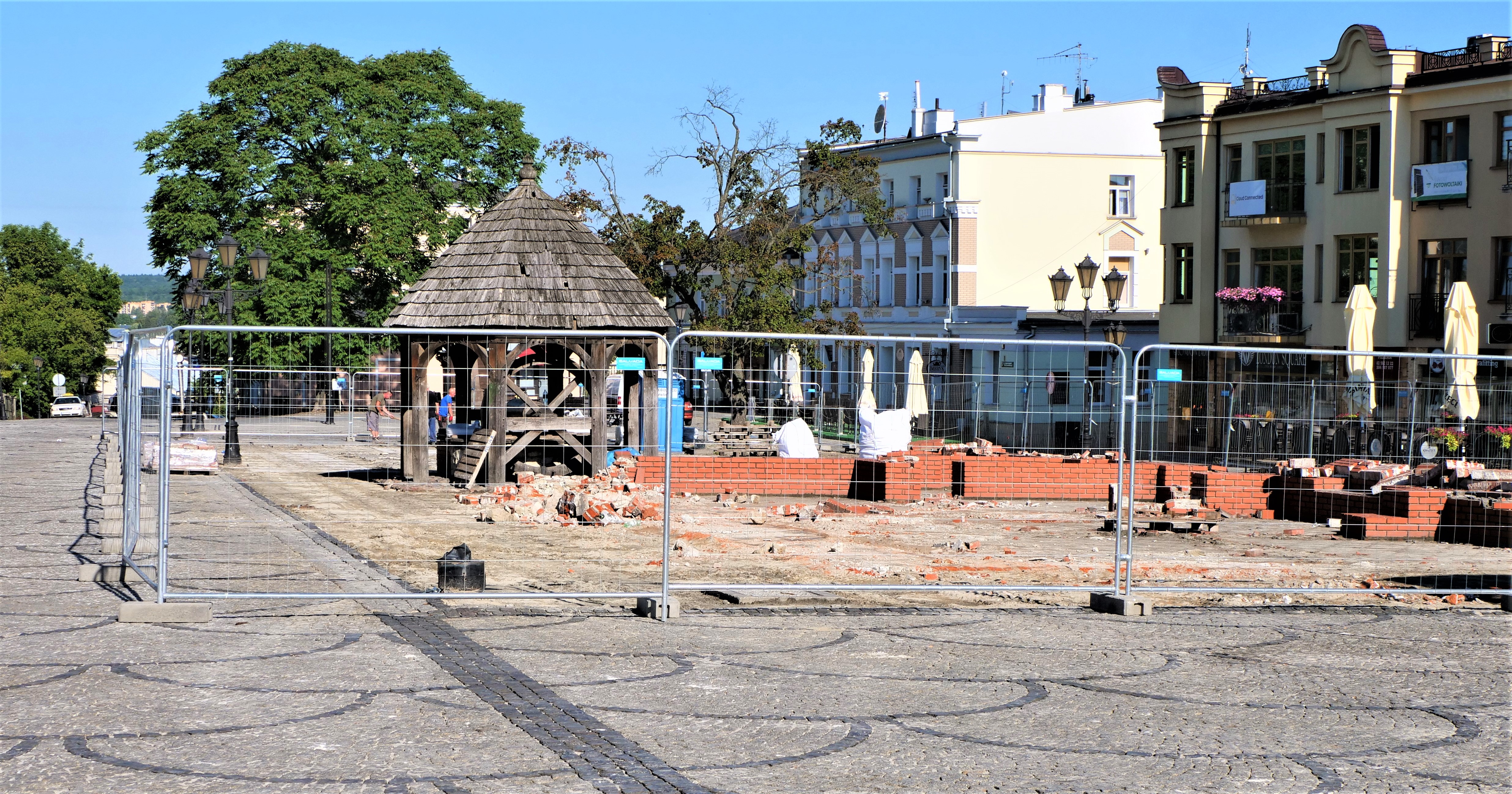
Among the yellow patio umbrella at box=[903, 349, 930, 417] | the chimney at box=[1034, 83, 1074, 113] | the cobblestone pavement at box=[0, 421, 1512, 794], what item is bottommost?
the cobblestone pavement at box=[0, 421, 1512, 794]

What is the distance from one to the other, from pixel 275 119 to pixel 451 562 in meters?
42.4

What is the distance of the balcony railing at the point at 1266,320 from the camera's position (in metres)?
41.7

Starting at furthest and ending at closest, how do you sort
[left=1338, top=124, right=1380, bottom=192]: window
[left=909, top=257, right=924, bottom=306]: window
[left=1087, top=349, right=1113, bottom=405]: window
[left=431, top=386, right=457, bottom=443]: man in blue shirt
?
[left=909, top=257, right=924, bottom=306]: window → [left=1338, top=124, right=1380, bottom=192]: window → [left=431, top=386, right=457, bottom=443]: man in blue shirt → [left=1087, top=349, right=1113, bottom=405]: window

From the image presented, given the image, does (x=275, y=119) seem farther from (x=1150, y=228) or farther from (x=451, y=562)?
(x=451, y=562)

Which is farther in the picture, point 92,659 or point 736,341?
point 736,341

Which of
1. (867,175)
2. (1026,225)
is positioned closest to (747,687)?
(867,175)

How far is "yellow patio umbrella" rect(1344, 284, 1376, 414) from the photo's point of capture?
1594 cm

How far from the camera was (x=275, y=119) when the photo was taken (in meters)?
50.7

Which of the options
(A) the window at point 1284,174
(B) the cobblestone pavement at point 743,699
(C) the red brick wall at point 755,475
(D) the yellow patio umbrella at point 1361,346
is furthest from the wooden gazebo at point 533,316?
(A) the window at point 1284,174

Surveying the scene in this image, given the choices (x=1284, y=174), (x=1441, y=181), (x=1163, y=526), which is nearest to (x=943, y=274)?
(x=1284, y=174)

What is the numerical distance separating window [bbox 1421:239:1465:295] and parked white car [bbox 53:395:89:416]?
69500mm

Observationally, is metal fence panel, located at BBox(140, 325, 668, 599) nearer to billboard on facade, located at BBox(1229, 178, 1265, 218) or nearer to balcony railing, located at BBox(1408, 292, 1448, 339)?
balcony railing, located at BBox(1408, 292, 1448, 339)

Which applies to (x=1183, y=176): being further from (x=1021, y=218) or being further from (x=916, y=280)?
(x=916, y=280)

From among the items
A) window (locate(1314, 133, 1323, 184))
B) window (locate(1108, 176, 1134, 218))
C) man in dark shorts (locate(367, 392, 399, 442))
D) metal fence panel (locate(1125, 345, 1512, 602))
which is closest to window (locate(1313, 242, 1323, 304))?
window (locate(1314, 133, 1323, 184))
